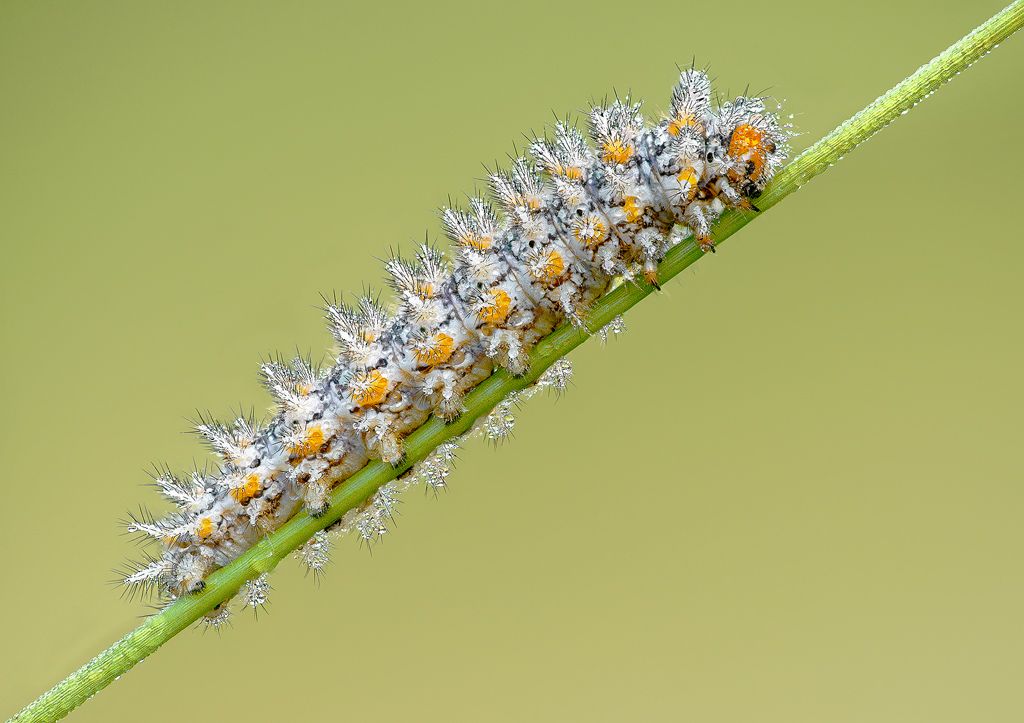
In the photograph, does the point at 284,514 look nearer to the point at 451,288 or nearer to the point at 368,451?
the point at 368,451

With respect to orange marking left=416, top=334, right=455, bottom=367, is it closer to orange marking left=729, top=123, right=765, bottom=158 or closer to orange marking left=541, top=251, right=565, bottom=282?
orange marking left=541, top=251, right=565, bottom=282

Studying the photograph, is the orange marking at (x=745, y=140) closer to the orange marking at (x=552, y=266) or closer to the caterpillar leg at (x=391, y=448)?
the orange marking at (x=552, y=266)

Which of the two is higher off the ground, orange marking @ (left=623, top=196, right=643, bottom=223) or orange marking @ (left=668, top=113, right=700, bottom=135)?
orange marking @ (left=668, top=113, right=700, bottom=135)

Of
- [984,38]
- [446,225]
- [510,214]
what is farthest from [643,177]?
[984,38]

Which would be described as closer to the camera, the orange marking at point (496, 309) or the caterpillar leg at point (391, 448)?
the caterpillar leg at point (391, 448)

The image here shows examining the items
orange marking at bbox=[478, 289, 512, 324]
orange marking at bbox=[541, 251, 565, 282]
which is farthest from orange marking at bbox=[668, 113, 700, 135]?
orange marking at bbox=[478, 289, 512, 324]

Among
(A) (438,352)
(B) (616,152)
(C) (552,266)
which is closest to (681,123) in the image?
(B) (616,152)

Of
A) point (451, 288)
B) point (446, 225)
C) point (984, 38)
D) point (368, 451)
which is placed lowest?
point (984, 38)

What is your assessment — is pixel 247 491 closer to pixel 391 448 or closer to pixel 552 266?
pixel 391 448

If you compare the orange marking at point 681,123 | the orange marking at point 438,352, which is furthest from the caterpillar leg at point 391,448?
the orange marking at point 681,123
